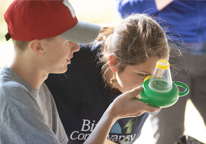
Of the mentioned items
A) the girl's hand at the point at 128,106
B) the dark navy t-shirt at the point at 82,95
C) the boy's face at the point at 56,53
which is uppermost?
the boy's face at the point at 56,53

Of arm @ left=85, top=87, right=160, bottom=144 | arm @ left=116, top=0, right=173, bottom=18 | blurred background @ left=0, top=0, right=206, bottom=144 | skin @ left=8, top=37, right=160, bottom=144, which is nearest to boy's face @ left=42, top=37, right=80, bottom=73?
skin @ left=8, top=37, right=160, bottom=144

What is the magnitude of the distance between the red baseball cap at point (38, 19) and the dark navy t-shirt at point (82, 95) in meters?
0.33

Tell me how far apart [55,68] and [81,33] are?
0.15m

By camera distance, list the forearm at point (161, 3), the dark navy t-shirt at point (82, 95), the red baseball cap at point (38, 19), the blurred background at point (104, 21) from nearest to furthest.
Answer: the red baseball cap at point (38, 19)
the dark navy t-shirt at point (82, 95)
the forearm at point (161, 3)
the blurred background at point (104, 21)

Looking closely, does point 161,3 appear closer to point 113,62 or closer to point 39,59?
point 113,62

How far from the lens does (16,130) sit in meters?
0.72

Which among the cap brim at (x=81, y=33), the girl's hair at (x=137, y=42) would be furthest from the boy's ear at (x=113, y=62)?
the cap brim at (x=81, y=33)

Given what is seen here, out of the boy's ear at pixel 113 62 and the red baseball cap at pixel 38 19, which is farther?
the boy's ear at pixel 113 62

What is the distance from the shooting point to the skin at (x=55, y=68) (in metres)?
0.83

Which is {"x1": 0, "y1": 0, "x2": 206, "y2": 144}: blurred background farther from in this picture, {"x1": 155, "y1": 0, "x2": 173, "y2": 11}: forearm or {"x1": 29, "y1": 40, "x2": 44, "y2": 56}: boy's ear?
{"x1": 29, "y1": 40, "x2": 44, "y2": 56}: boy's ear

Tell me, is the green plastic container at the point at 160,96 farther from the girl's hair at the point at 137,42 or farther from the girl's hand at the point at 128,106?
the girl's hair at the point at 137,42

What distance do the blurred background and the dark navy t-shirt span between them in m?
0.57

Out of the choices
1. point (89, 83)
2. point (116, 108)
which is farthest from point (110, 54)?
point (116, 108)

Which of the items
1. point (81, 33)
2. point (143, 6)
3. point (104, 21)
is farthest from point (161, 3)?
point (104, 21)
